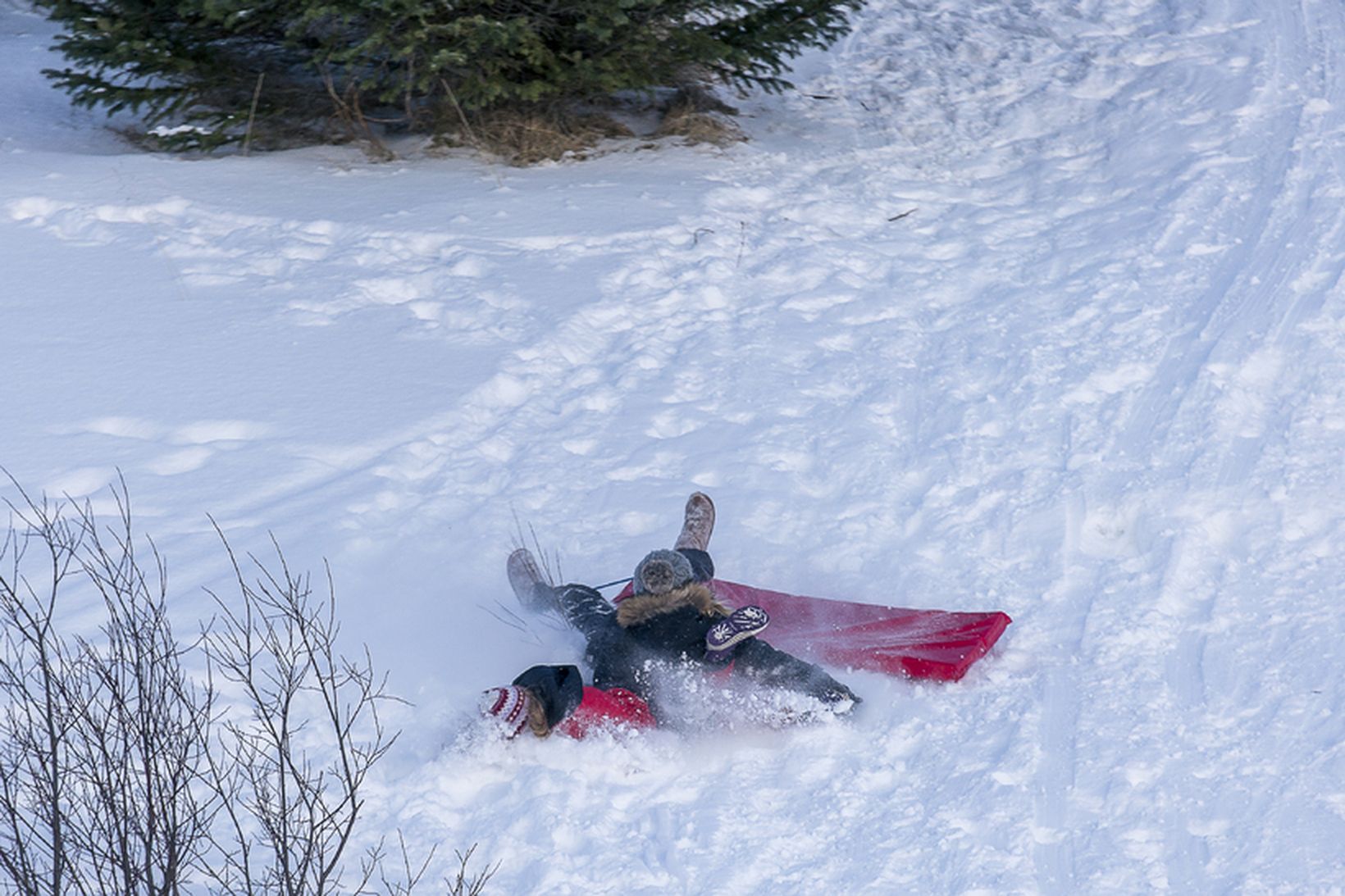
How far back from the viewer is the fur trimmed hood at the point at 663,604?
15.0ft

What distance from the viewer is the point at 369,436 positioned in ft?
20.0

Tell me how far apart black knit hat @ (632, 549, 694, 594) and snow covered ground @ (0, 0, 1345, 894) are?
53 centimetres

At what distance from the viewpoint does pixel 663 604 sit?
457 cm

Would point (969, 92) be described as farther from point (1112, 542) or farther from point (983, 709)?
point (983, 709)

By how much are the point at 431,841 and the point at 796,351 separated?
3.79 meters

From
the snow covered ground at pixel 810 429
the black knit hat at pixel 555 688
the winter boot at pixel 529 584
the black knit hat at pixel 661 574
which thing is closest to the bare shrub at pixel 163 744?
the snow covered ground at pixel 810 429

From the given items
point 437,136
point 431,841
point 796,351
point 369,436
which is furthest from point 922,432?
point 437,136

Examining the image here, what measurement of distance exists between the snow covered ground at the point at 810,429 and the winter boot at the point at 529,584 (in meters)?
0.09

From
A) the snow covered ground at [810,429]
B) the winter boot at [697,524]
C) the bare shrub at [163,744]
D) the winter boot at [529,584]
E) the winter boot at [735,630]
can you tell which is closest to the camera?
the bare shrub at [163,744]

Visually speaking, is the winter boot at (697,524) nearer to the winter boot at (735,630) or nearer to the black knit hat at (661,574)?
the black knit hat at (661,574)

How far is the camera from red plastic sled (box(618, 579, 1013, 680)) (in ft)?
15.1

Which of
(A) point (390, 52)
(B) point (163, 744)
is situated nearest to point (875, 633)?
(B) point (163, 744)

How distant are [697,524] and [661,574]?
82 cm

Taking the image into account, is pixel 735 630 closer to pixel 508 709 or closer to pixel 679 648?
pixel 679 648
